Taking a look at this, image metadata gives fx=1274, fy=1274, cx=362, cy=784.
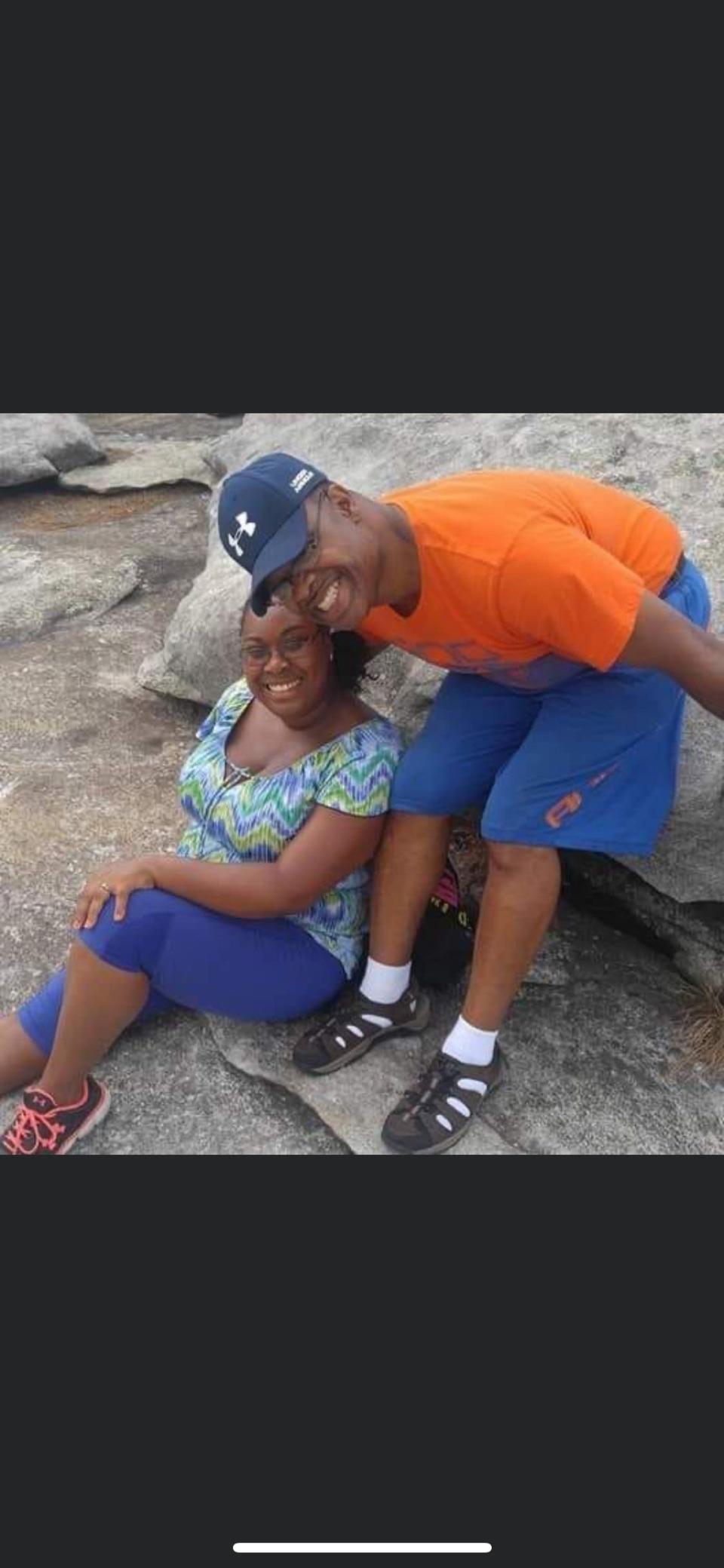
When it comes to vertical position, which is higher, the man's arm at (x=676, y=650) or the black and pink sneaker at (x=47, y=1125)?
the man's arm at (x=676, y=650)

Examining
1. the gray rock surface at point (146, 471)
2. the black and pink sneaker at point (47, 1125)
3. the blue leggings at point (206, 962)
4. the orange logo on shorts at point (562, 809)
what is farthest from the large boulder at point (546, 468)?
the gray rock surface at point (146, 471)

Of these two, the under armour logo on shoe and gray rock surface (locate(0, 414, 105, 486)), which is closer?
the under armour logo on shoe

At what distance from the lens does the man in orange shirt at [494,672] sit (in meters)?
2.29

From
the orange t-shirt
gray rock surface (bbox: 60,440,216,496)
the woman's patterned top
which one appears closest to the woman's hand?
the woman's patterned top

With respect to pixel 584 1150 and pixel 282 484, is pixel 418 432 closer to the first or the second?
pixel 282 484

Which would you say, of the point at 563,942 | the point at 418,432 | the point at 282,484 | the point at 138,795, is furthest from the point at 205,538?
the point at 282,484

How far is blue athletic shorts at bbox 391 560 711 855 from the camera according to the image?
8.45 feet

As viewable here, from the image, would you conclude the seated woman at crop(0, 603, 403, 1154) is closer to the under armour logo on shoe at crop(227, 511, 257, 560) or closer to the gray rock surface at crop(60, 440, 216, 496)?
the under armour logo on shoe at crop(227, 511, 257, 560)

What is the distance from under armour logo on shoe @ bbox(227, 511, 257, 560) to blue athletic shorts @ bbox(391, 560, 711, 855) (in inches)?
25.4

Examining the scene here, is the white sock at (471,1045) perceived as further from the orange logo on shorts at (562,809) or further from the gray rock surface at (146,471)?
the gray rock surface at (146,471)

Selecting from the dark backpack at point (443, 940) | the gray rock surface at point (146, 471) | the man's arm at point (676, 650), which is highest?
the man's arm at point (676, 650)

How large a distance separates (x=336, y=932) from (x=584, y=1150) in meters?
0.69

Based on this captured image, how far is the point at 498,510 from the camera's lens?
2398 millimetres

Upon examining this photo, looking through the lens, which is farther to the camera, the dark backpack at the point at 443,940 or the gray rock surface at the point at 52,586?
the gray rock surface at the point at 52,586
